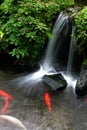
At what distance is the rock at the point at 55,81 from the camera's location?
7.50 meters

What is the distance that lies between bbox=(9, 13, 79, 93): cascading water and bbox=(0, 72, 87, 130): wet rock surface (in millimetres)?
512

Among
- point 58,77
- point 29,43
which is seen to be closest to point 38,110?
point 58,77

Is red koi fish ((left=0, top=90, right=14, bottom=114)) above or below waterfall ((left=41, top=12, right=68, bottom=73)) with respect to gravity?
below

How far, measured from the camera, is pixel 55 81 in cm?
761

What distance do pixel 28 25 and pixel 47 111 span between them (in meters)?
2.45

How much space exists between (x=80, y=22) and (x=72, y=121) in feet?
8.34

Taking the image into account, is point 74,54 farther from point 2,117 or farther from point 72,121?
point 2,117

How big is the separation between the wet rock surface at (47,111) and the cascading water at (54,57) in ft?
1.68

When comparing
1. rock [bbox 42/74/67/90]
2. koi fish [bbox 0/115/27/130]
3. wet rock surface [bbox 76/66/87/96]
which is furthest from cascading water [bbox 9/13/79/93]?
A: koi fish [bbox 0/115/27/130]

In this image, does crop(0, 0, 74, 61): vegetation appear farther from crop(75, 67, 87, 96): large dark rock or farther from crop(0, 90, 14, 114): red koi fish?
crop(75, 67, 87, 96): large dark rock

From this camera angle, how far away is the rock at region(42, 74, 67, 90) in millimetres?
7499

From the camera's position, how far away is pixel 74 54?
26.7 ft

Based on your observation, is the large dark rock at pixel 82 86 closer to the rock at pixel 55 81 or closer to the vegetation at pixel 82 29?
the rock at pixel 55 81

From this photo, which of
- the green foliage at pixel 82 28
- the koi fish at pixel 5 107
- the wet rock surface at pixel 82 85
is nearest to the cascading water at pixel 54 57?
the wet rock surface at pixel 82 85
